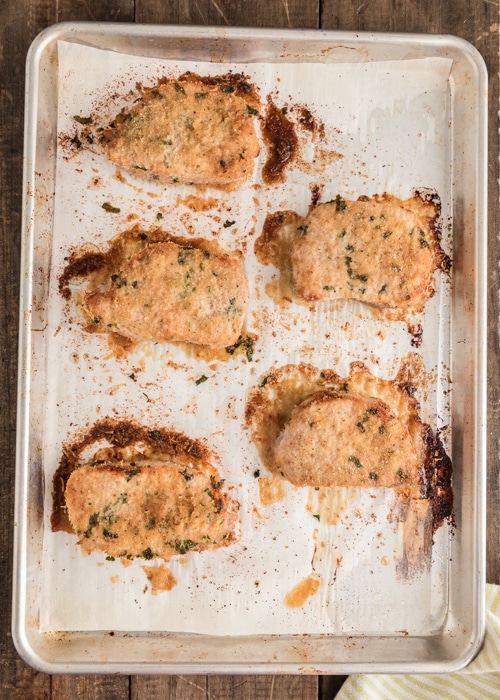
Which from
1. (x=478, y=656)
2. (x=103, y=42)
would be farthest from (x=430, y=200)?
(x=478, y=656)

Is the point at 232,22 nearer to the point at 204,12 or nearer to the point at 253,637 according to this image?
the point at 204,12

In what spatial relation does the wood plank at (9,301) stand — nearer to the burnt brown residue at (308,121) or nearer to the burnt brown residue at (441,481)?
the burnt brown residue at (308,121)

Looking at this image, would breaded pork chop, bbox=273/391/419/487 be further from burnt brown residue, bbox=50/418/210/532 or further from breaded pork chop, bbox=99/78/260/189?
breaded pork chop, bbox=99/78/260/189

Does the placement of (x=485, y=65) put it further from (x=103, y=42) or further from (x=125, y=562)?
(x=125, y=562)

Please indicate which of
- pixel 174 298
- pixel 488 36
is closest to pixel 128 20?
pixel 174 298

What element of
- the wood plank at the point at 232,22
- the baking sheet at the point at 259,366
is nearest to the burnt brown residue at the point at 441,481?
the baking sheet at the point at 259,366

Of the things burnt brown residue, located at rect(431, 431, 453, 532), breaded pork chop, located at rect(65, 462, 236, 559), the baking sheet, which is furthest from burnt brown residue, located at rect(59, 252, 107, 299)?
burnt brown residue, located at rect(431, 431, 453, 532)
